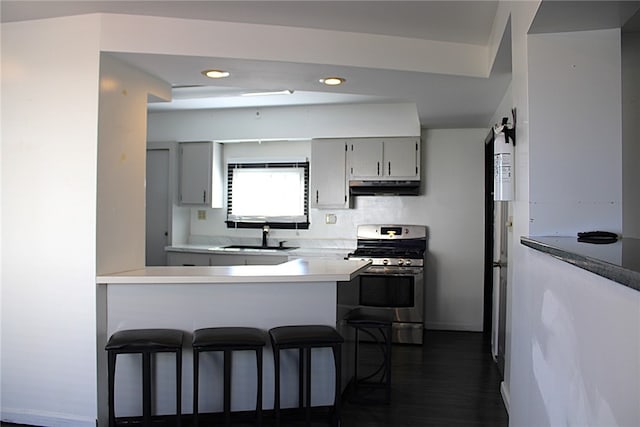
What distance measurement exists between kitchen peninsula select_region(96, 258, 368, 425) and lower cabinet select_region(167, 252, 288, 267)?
7.07ft

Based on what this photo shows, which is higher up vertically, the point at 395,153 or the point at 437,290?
the point at 395,153

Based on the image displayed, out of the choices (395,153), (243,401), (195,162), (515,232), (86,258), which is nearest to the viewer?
(515,232)

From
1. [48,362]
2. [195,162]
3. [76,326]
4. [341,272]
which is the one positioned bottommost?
[48,362]

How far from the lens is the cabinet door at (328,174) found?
5305 mm

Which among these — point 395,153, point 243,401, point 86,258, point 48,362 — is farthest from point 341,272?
point 395,153

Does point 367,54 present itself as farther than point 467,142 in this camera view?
No

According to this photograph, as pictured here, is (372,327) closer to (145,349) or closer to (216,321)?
(216,321)

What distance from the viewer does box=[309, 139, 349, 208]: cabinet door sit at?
5.30 metres

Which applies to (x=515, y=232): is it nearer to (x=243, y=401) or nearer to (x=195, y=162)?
(x=243, y=401)

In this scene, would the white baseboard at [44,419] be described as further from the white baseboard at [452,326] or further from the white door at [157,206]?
the white baseboard at [452,326]

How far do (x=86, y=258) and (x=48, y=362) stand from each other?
0.69 meters

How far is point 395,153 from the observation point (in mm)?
5176

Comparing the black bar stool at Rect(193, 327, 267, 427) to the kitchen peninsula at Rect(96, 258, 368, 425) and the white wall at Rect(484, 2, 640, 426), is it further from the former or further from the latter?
the white wall at Rect(484, 2, 640, 426)

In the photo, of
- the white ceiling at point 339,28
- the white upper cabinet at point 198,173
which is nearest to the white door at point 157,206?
the white upper cabinet at point 198,173
